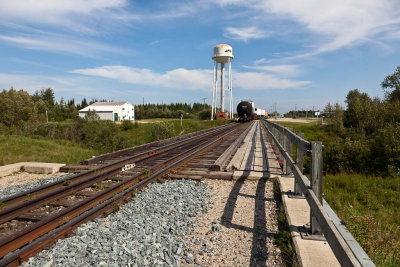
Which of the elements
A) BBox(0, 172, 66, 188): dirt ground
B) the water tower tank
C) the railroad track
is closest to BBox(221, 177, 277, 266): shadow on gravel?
the railroad track

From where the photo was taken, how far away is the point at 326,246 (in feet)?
11.0

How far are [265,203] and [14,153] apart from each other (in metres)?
12.6

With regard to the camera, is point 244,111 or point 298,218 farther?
point 244,111

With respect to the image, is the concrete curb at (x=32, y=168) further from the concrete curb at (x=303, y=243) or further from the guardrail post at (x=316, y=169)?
the guardrail post at (x=316, y=169)

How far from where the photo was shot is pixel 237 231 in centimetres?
429

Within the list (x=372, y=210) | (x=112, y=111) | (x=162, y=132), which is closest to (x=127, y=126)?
(x=162, y=132)

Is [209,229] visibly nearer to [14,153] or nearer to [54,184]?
[54,184]

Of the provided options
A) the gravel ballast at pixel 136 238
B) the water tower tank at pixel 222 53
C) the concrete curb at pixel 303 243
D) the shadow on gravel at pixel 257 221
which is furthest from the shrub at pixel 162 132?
the water tower tank at pixel 222 53

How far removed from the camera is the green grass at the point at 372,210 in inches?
159

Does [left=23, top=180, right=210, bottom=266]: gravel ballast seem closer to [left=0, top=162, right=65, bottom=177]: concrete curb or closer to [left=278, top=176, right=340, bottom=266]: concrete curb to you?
[left=278, top=176, right=340, bottom=266]: concrete curb

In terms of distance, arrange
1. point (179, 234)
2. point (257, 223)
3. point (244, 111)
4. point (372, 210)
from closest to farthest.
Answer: point (179, 234)
point (257, 223)
point (372, 210)
point (244, 111)

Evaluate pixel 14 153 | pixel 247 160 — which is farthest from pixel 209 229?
pixel 14 153

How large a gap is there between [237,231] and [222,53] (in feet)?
242

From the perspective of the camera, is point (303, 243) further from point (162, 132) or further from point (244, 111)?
point (244, 111)
